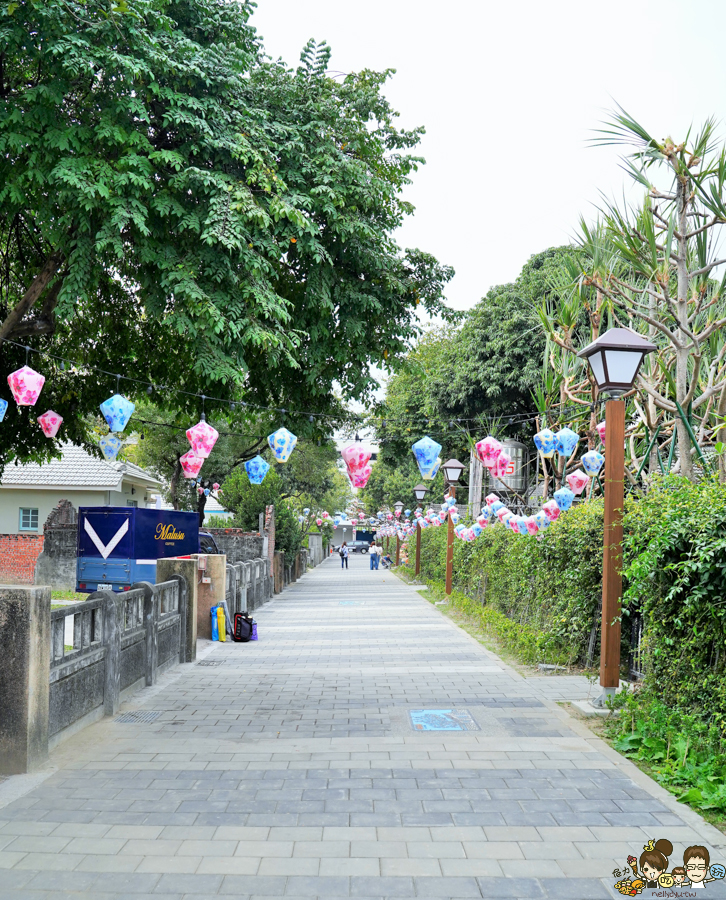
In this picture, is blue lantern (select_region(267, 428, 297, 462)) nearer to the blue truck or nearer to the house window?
the blue truck

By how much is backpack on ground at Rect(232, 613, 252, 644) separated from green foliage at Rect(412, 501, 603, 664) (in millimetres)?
4474

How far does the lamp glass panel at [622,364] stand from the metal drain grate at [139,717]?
18.5 ft

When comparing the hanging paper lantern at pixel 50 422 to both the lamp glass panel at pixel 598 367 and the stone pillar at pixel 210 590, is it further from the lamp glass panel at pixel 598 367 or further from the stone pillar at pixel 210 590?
the lamp glass panel at pixel 598 367

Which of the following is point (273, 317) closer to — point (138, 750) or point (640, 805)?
point (138, 750)

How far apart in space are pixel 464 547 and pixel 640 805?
16149mm

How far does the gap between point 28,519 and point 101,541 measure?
1128 centimetres

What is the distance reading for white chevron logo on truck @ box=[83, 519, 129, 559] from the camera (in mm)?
18875

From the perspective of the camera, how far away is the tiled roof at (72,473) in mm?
27828

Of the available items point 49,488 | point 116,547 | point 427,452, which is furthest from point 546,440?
point 49,488

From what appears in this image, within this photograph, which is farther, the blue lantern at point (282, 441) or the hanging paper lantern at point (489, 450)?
the hanging paper lantern at point (489, 450)

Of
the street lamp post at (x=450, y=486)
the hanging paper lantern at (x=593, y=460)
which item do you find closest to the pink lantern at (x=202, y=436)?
the hanging paper lantern at (x=593, y=460)

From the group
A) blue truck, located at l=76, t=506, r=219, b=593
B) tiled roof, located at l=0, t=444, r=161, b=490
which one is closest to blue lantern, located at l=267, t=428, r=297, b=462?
blue truck, located at l=76, t=506, r=219, b=593

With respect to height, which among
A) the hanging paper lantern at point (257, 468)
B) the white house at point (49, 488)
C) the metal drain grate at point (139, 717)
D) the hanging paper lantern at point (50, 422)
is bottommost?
the metal drain grate at point (139, 717)

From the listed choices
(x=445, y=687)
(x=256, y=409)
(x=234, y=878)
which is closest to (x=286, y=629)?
(x=256, y=409)
